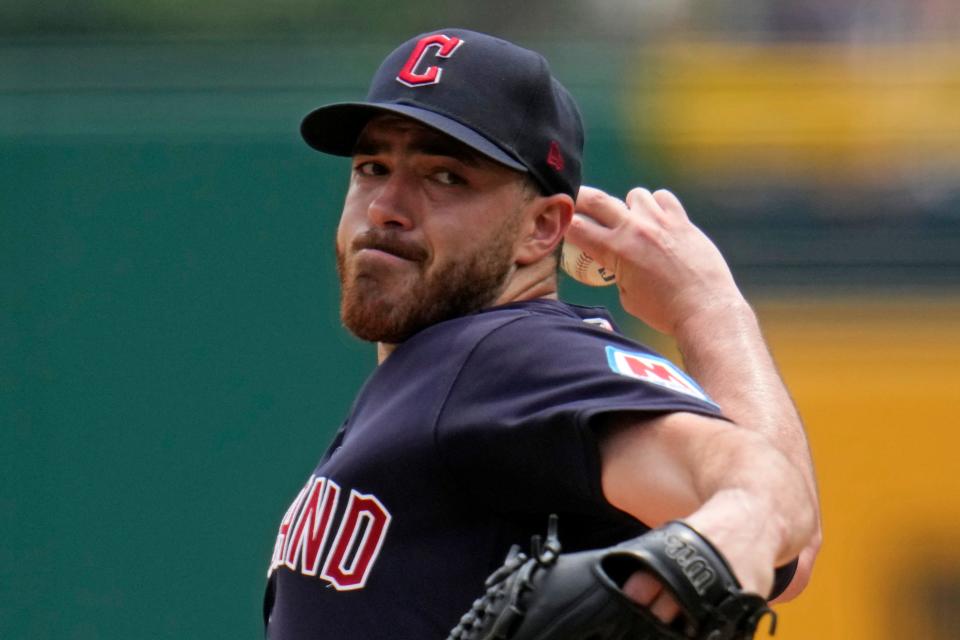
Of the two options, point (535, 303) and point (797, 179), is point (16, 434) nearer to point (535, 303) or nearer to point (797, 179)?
point (797, 179)

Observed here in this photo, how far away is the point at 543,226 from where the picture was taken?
84.4 inches

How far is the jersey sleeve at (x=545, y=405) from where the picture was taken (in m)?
1.62

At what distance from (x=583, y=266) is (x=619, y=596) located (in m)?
1.12

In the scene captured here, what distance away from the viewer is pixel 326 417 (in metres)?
5.60

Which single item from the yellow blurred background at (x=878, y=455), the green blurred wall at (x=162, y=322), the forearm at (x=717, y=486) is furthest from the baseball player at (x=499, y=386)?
the green blurred wall at (x=162, y=322)

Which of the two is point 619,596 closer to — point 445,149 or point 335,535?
point 335,535

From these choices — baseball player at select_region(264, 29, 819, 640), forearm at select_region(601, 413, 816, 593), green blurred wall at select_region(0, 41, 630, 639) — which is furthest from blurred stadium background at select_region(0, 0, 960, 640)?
forearm at select_region(601, 413, 816, 593)

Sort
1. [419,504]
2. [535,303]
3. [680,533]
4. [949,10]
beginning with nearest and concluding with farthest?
[680,533]
[419,504]
[535,303]
[949,10]

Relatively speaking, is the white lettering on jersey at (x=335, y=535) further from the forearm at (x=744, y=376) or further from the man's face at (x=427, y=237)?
the forearm at (x=744, y=376)

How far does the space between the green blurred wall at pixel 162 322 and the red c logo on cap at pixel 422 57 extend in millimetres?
3477

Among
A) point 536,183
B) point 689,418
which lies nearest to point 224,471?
point 536,183

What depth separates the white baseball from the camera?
8.03ft

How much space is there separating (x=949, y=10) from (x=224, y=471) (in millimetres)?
3145

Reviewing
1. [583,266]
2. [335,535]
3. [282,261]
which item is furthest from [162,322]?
[335,535]
